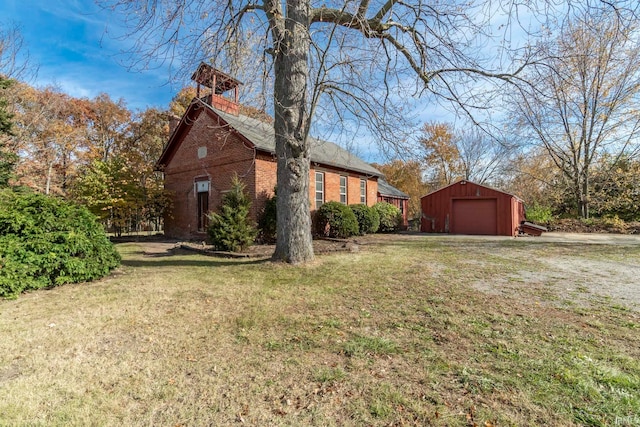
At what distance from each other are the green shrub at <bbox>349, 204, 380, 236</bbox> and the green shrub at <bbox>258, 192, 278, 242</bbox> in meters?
5.14

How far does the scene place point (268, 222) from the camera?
12141 mm

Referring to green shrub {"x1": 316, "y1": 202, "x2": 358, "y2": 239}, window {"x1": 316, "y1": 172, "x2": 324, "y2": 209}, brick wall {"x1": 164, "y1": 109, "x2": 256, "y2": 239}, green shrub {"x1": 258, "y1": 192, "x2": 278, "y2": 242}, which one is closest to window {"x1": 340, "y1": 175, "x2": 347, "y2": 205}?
window {"x1": 316, "y1": 172, "x2": 324, "y2": 209}

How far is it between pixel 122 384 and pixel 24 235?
4.53 metres

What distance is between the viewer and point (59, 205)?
5984 mm

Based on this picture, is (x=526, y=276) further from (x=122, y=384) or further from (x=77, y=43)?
(x=77, y=43)

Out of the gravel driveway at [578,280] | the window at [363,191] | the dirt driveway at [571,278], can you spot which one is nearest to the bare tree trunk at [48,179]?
the window at [363,191]

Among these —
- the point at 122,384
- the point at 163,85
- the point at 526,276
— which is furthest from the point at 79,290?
the point at 526,276

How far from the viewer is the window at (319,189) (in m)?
15.6

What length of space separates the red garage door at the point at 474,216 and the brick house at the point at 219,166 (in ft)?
21.7

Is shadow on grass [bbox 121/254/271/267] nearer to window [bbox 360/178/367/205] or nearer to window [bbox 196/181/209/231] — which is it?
window [bbox 196/181/209/231]

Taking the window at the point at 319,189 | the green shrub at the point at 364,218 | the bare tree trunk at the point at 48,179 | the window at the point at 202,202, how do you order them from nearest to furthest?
1. the window at the point at 202,202
2. the window at the point at 319,189
3. the green shrub at the point at 364,218
4. the bare tree trunk at the point at 48,179

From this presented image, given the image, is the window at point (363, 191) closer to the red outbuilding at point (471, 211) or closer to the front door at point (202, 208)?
the red outbuilding at point (471, 211)

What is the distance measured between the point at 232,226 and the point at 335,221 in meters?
5.44

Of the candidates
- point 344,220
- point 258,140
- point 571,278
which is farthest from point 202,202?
point 571,278
